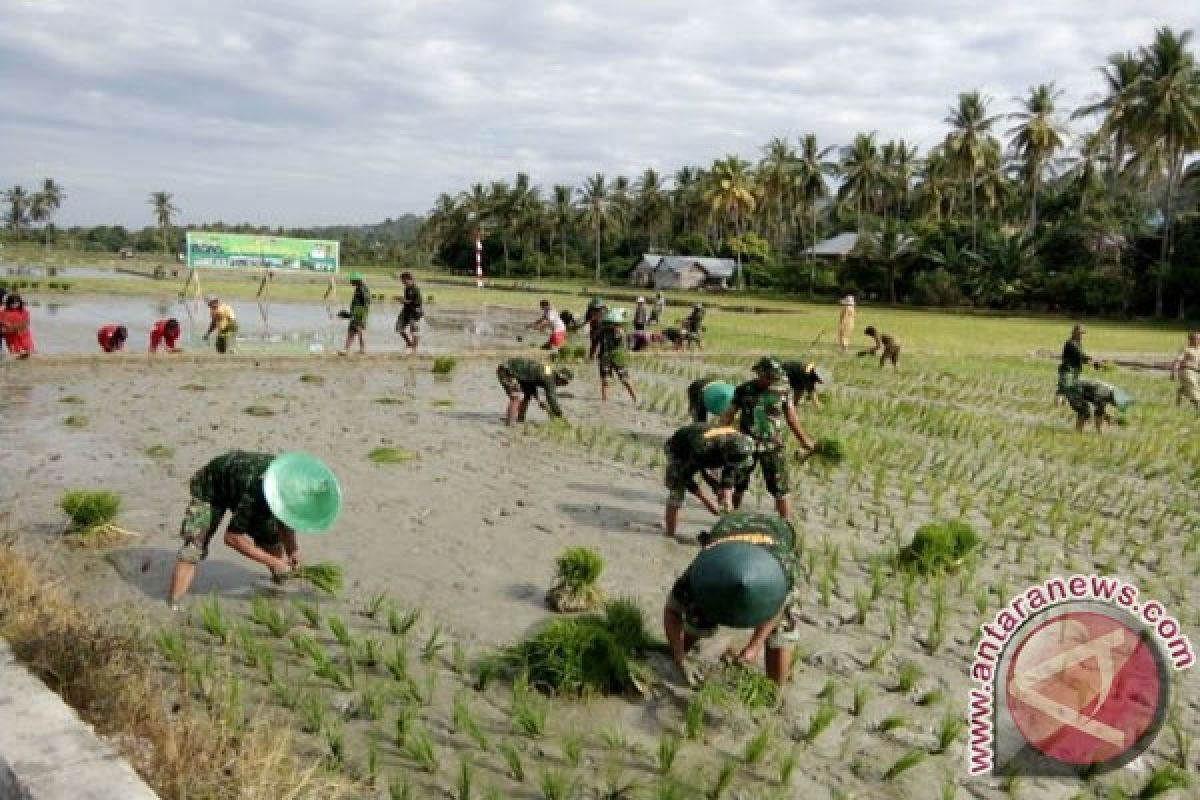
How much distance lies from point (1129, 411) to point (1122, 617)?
1089 centimetres

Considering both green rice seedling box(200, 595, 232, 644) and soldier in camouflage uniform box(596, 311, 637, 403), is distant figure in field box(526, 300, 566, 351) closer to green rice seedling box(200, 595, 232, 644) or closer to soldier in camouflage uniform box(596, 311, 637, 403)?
soldier in camouflage uniform box(596, 311, 637, 403)

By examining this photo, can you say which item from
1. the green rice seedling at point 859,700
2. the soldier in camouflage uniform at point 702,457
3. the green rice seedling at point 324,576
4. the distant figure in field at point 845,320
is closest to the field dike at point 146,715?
the green rice seedling at point 324,576

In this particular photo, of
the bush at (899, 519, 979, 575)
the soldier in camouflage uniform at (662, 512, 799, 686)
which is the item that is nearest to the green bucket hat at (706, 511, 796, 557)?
the soldier in camouflage uniform at (662, 512, 799, 686)

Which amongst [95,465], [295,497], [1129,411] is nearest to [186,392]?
[95,465]

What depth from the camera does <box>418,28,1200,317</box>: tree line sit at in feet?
125

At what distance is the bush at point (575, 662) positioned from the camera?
4.23 metres

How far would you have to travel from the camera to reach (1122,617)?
15.2ft

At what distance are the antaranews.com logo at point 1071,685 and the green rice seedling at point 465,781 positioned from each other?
6.78 feet

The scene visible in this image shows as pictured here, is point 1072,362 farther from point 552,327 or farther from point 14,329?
point 14,329

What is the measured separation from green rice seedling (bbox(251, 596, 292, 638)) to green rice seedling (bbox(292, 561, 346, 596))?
25cm

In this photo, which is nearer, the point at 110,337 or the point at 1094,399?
the point at 1094,399

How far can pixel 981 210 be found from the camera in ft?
186

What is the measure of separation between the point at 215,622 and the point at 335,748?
1.41 m

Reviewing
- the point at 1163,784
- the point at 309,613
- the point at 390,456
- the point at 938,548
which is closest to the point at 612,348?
the point at 390,456
